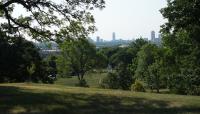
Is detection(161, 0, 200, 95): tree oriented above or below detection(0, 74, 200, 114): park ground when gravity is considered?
above

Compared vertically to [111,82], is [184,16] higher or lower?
higher

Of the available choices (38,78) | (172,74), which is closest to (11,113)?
(172,74)

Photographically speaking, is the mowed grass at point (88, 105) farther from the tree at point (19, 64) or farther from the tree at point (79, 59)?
the tree at point (79, 59)

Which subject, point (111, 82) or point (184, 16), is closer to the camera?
point (184, 16)

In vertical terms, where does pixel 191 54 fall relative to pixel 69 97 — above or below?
above

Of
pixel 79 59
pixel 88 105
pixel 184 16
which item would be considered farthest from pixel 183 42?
pixel 79 59

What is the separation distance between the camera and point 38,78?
229 ft

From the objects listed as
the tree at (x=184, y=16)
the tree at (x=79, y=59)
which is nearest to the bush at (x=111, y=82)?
the tree at (x=79, y=59)

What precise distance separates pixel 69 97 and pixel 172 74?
37.0 metres

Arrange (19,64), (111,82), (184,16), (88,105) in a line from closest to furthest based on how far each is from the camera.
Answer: (88,105)
(184,16)
(19,64)
(111,82)

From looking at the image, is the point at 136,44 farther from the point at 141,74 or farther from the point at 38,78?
the point at 38,78

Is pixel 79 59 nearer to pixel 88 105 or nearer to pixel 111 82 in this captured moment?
pixel 111 82

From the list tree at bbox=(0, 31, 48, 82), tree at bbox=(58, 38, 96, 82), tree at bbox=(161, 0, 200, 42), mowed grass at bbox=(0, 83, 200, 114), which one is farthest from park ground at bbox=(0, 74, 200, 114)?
tree at bbox=(58, 38, 96, 82)

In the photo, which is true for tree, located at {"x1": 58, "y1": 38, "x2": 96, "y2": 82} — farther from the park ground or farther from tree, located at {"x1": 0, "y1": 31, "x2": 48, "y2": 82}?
the park ground
